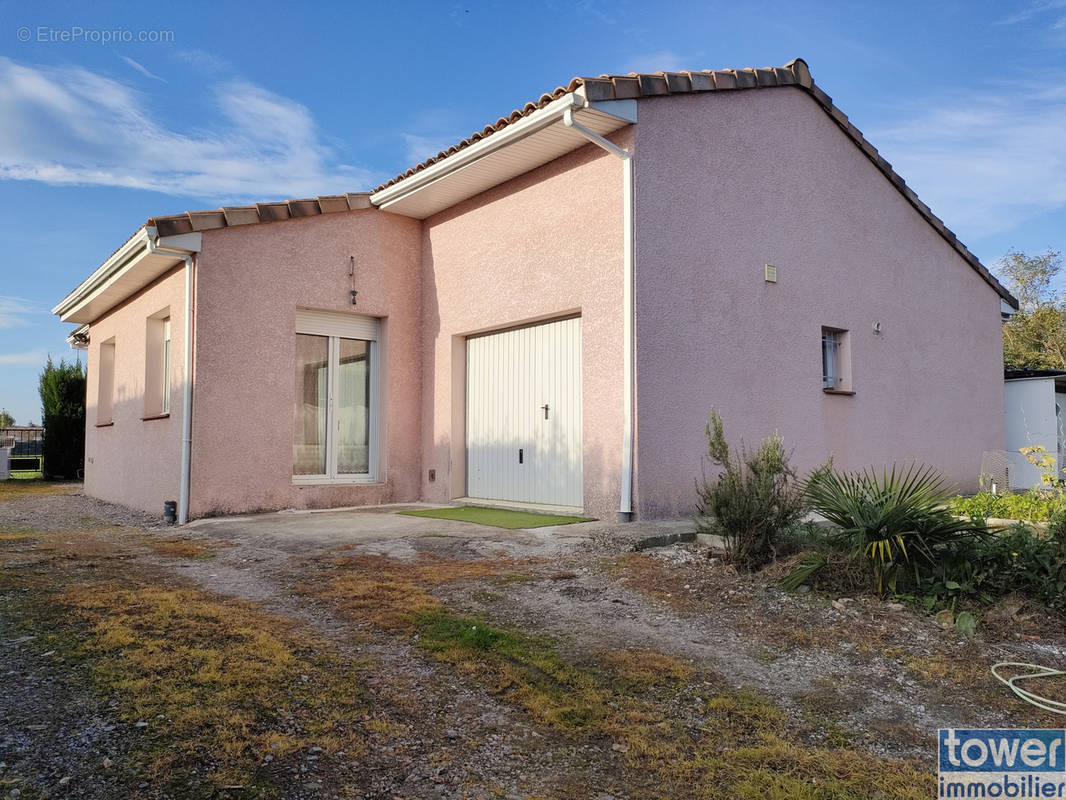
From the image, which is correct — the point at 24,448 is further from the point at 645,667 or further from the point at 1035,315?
the point at 1035,315

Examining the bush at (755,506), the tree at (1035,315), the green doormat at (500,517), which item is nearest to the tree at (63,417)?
the green doormat at (500,517)

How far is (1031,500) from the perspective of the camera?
21.0 feet

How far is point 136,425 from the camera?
36.9 ft

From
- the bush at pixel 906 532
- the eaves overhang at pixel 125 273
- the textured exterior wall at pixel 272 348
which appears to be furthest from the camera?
the textured exterior wall at pixel 272 348

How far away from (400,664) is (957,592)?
3.46 meters

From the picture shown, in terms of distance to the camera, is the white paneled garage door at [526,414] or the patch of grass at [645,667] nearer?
the patch of grass at [645,667]

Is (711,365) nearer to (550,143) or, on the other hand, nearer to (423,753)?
(550,143)

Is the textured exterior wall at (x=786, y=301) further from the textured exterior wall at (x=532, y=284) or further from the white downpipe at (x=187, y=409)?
the white downpipe at (x=187, y=409)

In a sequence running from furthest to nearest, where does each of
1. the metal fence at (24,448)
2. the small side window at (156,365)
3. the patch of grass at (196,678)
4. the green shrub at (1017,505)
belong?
the metal fence at (24,448)
the small side window at (156,365)
the green shrub at (1017,505)
the patch of grass at (196,678)

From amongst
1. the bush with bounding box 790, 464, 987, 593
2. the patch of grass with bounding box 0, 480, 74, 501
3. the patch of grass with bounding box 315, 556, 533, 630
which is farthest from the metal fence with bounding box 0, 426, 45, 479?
the bush with bounding box 790, 464, 987, 593

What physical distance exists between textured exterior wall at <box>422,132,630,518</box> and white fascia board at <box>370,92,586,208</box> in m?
0.79

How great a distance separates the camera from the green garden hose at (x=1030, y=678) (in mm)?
3246

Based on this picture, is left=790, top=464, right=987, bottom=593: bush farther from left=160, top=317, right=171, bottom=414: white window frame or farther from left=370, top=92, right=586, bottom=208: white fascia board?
left=160, top=317, right=171, bottom=414: white window frame

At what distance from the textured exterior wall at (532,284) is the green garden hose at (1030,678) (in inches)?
173
